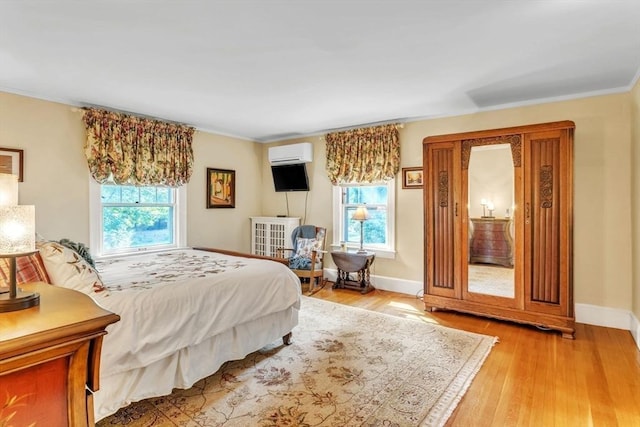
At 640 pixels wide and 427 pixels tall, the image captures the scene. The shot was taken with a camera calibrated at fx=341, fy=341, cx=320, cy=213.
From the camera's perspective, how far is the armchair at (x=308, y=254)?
15.7ft

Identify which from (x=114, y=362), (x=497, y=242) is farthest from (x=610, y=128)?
(x=114, y=362)

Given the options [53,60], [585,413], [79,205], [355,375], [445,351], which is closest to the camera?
[585,413]

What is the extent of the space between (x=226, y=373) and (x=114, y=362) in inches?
33.8

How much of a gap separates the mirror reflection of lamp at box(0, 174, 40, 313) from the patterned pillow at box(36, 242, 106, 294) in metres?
0.77

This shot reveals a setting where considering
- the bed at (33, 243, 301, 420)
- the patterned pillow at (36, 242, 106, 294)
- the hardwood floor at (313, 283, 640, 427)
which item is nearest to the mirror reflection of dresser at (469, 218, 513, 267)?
the hardwood floor at (313, 283, 640, 427)

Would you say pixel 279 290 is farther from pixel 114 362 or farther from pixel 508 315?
pixel 508 315

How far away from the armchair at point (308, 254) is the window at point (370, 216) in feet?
1.17

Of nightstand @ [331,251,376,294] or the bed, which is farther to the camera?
nightstand @ [331,251,376,294]

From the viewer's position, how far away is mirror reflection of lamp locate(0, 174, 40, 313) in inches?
45.4

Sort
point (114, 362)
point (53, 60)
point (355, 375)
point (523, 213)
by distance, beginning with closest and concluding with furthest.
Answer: point (114, 362) < point (355, 375) < point (53, 60) < point (523, 213)

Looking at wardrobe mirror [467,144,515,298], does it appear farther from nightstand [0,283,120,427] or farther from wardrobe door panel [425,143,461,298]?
nightstand [0,283,120,427]

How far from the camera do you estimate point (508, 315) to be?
3.43 m

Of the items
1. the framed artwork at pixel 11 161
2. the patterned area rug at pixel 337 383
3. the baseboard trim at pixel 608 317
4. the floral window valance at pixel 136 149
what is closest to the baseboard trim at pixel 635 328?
the baseboard trim at pixel 608 317

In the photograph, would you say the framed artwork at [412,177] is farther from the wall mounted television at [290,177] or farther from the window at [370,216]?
the wall mounted television at [290,177]
